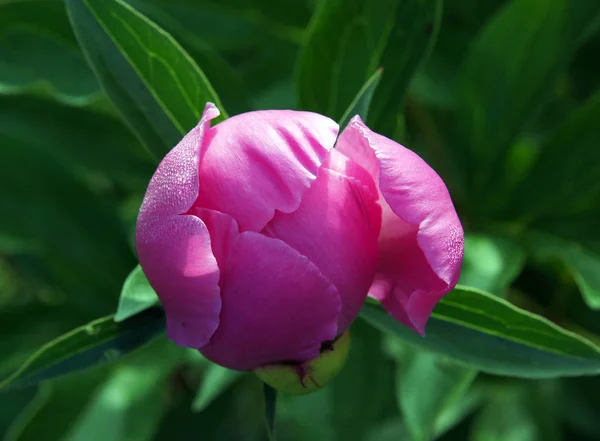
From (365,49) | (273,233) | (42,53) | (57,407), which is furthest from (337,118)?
(57,407)

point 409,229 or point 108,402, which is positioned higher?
point 409,229

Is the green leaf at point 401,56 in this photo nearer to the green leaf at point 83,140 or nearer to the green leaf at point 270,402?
the green leaf at point 270,402

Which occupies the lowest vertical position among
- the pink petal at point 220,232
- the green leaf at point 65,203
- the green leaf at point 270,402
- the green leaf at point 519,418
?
the green leaf at point 519,418

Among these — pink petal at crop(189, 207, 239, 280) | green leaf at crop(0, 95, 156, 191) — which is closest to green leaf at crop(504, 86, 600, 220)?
green leaf at crop(0, 95, 156, 191)

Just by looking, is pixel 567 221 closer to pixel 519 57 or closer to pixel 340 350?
pixel 519 57

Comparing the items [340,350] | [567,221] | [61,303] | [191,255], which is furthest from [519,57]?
[61,303]

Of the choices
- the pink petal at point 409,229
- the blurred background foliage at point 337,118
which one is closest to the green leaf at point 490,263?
the blurred background foliage at point 337,118

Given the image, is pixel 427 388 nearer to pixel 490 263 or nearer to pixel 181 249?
pixel 490 263

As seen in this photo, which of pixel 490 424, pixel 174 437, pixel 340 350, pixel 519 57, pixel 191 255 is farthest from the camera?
pixel 174 437
